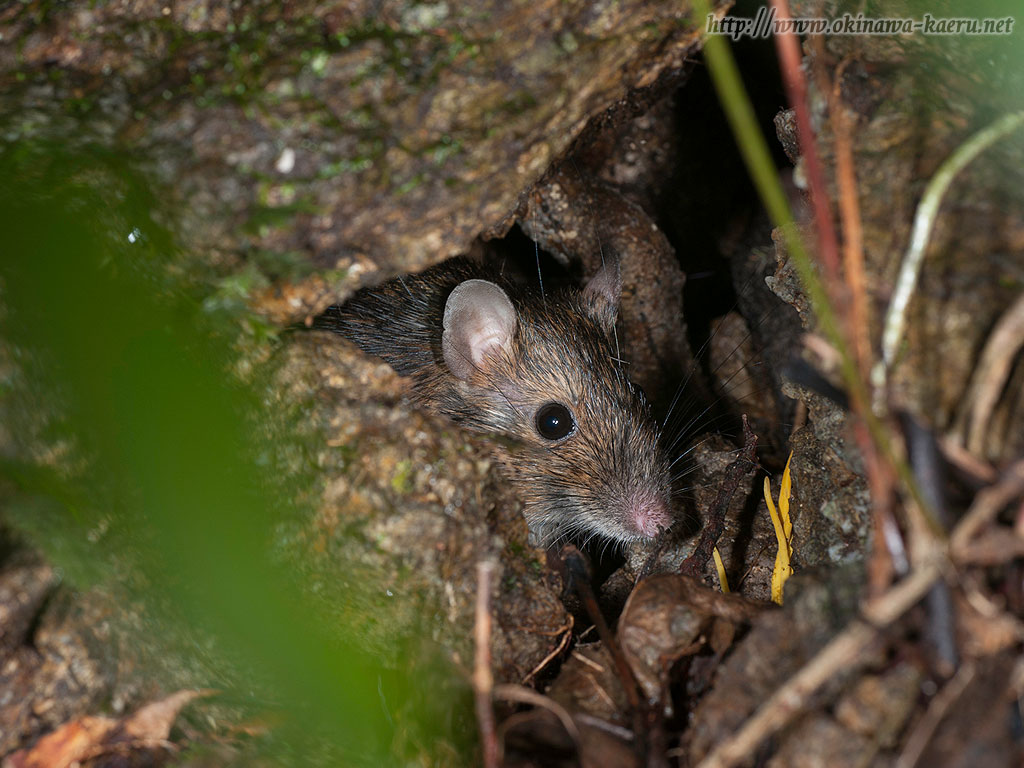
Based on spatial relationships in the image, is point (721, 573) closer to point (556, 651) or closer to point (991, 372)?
point (556, 651)

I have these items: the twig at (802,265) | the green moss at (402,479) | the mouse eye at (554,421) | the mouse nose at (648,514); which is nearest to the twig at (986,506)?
the twig at (802,265)

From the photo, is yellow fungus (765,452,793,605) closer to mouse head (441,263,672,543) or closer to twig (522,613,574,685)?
mouse head (441,263,672,543)

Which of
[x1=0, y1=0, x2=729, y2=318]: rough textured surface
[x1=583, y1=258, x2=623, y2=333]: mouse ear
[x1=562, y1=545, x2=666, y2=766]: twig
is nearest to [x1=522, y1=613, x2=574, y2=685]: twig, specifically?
[x1=562, y1=545, x2=666, y2=766]: twig

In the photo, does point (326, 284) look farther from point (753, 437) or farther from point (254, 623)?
point (753, 437)

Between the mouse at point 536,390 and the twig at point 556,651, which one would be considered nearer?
the twig at point 556,651

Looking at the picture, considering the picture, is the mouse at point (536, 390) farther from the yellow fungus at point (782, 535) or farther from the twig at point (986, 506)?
the twig at point (986, 506)

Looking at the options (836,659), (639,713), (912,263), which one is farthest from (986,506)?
(639,713)

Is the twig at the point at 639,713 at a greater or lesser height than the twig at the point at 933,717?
lesser

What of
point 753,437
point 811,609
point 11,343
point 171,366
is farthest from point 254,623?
point 753,437
